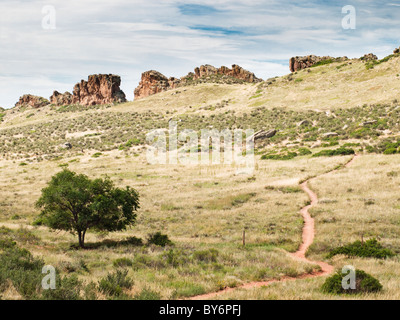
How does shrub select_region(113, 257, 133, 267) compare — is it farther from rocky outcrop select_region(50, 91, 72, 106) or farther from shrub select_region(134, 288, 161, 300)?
rocky outcrop select_region(50, 91, 72, 106)

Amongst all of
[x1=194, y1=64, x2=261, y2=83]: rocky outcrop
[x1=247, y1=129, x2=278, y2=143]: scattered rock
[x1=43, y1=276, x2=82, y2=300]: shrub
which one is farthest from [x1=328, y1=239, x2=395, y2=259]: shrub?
[x1=194, y1=64, x2=261, y2=83]: rocky outcrop

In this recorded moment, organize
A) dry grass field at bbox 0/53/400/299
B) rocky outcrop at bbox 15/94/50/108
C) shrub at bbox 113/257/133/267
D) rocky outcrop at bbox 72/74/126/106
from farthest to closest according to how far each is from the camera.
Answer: rocky outcrop at bbox 15/94/50/108 < rocky outcrop at bbox 72/74/126/106 < shrub at bbox 113/257/133/267 < dry grass field at bbox 0/53/400/299

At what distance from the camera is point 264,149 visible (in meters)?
57.1

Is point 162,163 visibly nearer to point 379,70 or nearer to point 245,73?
point 379,70

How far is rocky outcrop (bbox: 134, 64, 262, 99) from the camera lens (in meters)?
142

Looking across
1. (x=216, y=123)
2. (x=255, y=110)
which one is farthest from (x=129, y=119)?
(x=255, y=110)

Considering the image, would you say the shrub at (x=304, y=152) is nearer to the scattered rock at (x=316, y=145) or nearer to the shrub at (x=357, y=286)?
the scattered rock at (x=316, y=145)

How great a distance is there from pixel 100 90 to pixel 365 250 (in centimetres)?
14396

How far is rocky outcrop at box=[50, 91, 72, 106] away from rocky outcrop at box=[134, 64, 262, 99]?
34.9 meters

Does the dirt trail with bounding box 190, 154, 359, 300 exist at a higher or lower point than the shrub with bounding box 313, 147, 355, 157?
lower

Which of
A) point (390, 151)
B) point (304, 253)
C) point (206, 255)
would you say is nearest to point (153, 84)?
point (390, 151)

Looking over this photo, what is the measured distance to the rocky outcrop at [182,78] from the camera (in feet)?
465

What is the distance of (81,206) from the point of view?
67.8 ft

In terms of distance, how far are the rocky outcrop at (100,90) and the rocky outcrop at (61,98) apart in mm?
9554
